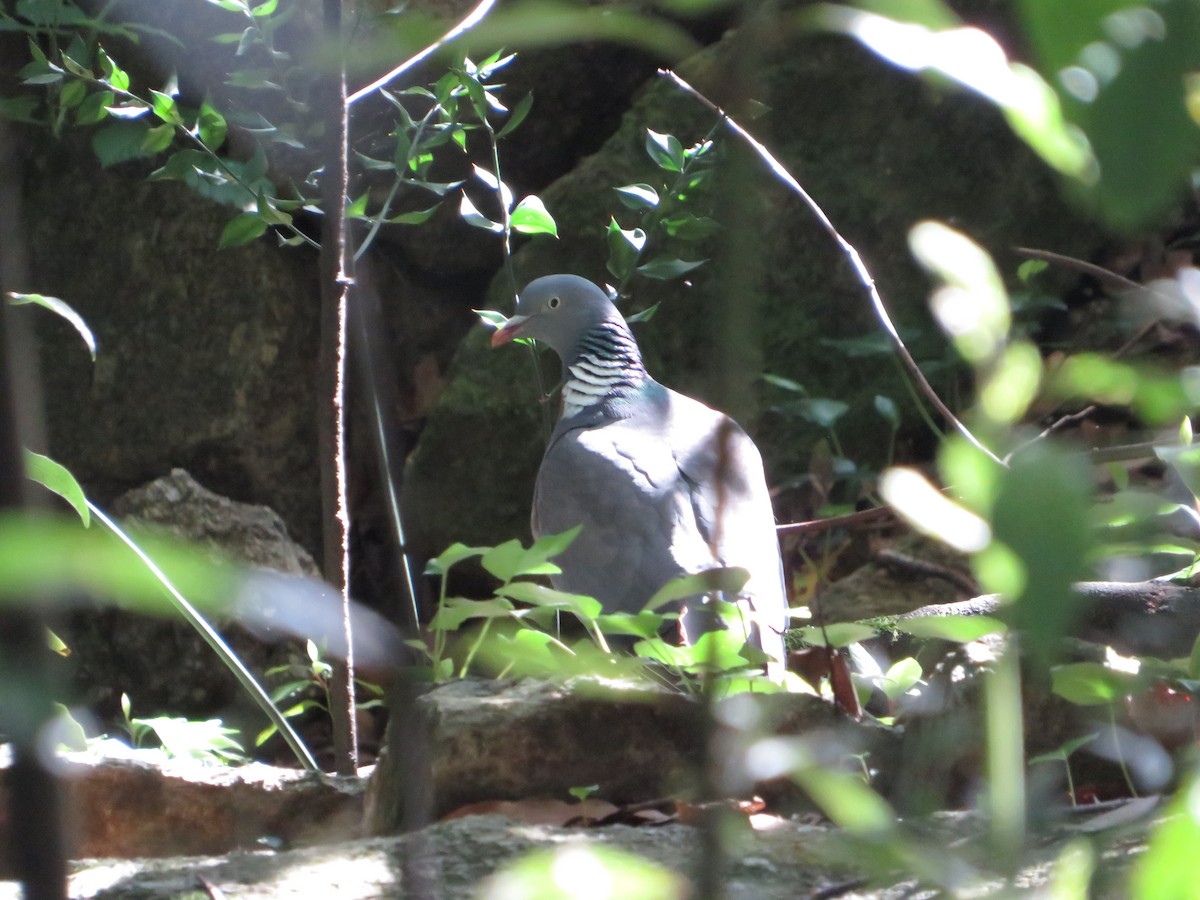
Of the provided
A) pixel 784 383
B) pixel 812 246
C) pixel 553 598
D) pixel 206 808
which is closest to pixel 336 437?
pixel 206 808

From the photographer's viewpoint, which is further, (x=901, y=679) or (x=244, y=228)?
(x=244, y=228)

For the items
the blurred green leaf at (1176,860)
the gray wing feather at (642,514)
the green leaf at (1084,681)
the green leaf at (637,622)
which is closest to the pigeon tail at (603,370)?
the gray wing feather at (642,514)

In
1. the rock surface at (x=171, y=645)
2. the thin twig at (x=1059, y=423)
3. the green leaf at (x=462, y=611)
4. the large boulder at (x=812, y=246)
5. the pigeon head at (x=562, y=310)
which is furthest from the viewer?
the large boulder at (x=812, y=246)

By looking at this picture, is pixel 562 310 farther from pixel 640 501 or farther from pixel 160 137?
pixel 160 137

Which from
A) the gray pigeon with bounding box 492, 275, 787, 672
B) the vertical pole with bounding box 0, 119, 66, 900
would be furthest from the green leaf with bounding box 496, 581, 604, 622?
the gray pigeon with bounding box 492, 275, 787, 672

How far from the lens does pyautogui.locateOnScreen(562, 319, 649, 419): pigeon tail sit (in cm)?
364

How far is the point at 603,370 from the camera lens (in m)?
3.73

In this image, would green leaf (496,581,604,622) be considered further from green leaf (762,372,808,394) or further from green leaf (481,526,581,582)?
green leaf (762,372,808,394)

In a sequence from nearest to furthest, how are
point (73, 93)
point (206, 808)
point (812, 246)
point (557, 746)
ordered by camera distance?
point (557, 746) < point (206, 808) < point (73, 93) < point (812, 246)

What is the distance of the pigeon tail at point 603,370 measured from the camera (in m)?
3.64

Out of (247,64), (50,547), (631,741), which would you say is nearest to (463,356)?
(247,64)

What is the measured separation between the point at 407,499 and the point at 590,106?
5.61 feet

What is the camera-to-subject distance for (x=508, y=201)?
9.27 feet

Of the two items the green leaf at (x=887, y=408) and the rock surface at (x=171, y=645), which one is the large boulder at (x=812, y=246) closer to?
the green leaf at (x=887, y=408)
